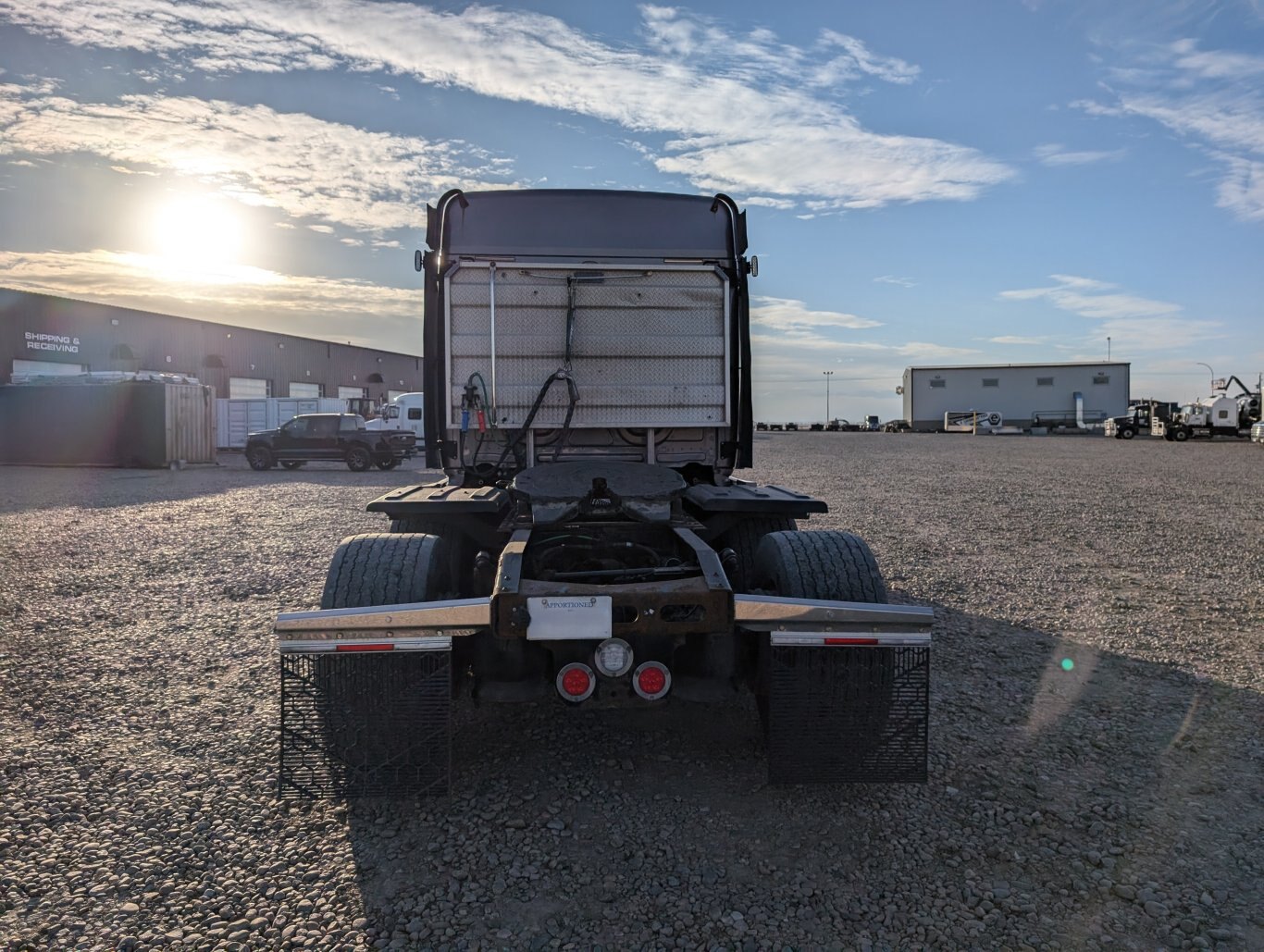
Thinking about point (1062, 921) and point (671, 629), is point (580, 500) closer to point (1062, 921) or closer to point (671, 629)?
point (671, 629)

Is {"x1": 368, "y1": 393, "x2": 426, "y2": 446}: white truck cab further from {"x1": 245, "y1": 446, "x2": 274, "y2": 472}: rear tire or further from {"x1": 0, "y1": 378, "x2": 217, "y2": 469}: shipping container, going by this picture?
{"x1": 0, "y1": 378, "x2": 217, "y2": 469}: shipping container

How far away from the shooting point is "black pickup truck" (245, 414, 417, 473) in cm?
2377

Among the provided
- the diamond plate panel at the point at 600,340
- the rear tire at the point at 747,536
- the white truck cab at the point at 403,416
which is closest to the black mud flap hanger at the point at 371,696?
the rear tire at the point at 747,536

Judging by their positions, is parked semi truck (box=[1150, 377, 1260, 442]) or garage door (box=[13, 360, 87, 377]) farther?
parked semi truck (box=[1150, 377, 1260, 442])

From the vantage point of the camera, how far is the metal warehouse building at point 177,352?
35656 mm

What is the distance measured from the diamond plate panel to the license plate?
2.45 m

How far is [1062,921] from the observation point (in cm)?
276

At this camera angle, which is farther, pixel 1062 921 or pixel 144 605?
pixel 144 605

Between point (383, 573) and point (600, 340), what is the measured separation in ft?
7.42

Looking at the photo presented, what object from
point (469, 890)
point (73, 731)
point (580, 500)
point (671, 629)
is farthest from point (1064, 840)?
point (73, 731)

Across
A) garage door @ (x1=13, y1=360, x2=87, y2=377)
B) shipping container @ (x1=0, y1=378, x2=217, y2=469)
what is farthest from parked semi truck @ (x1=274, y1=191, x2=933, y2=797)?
garage door @ (x1=13, y1=360, x2=87, y2=377)

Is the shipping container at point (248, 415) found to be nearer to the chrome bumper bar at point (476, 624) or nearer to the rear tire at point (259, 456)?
the rear tire at point (259, 456)

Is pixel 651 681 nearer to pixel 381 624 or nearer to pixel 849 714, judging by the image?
pixel 849 714

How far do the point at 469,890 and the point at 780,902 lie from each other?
105 centimetres
